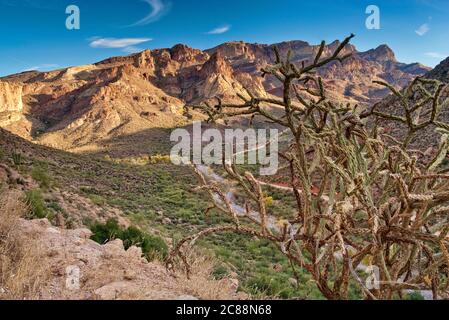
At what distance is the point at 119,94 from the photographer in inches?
3423

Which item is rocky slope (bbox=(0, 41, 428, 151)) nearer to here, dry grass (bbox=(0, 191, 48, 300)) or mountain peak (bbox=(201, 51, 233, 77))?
mountain peak (bbox=(201, 51, 233, 77))

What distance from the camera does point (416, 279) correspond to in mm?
2818

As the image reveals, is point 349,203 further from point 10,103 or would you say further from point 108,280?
point 10,103

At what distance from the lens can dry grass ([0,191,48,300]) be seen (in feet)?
10.8

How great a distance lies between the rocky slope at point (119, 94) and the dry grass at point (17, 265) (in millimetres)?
34314

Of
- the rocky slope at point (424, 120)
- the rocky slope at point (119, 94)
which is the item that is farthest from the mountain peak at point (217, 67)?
the rocky slope at point (424, 120)

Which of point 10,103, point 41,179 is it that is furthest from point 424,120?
point 10,103

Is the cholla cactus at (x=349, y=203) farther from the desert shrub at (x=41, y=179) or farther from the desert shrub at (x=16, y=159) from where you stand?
the desert shrub at (x=16, y=159)

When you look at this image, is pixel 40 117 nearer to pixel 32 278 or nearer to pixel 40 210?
pixel 40 210

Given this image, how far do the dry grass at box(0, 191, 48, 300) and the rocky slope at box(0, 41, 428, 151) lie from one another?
34.3 metres

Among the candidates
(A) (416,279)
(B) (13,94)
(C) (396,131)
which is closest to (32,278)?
(A) (416,279)

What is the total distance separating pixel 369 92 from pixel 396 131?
137 meters

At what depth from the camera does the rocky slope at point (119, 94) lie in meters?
72.8

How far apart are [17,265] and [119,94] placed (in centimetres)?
8705
